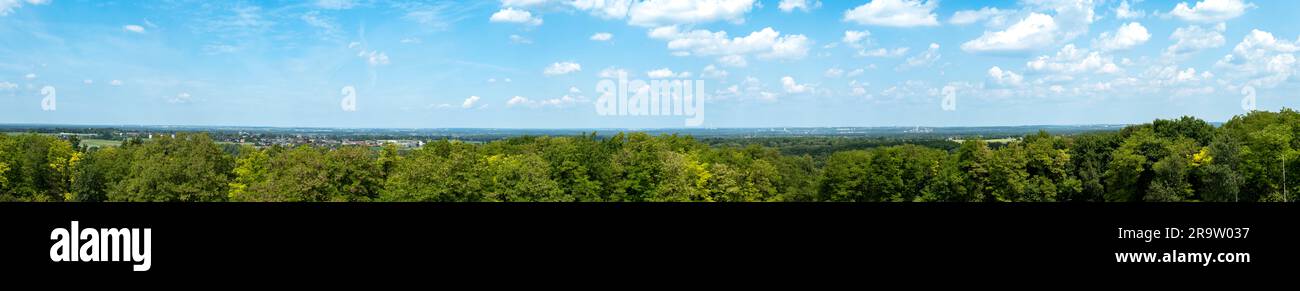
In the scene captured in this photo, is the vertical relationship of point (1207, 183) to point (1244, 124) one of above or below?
below

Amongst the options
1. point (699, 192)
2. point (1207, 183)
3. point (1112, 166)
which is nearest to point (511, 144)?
point (699, 192)
